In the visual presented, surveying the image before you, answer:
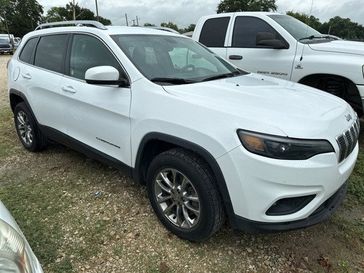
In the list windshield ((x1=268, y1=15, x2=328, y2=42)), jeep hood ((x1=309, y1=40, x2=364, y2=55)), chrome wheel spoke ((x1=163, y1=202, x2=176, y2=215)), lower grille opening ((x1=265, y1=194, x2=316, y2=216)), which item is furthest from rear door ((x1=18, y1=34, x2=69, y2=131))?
jeep hood ((x1=309, y1=40, x2=364, y2=55))

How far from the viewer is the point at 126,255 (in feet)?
9.29

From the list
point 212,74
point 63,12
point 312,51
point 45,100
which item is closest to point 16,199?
point 45,100

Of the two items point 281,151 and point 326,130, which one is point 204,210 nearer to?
point 281,151

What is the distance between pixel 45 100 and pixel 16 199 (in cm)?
119

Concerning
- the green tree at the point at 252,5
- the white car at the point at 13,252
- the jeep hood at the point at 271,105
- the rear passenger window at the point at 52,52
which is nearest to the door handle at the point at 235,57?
the jeep hood at the point at 271,105

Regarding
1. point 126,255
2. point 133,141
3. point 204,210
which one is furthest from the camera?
point 133,141

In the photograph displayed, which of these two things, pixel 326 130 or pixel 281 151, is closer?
pixel 281 151

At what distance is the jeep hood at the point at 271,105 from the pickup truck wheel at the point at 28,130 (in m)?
2.52

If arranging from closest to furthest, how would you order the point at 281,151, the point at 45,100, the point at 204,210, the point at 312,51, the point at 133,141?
the point at 281,151
the point at 204,210
the point at 133,141
the point at 45,100
the point at 312,51

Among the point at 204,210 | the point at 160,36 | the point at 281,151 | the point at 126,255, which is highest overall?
the point at 160,36

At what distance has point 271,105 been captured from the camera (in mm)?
2604

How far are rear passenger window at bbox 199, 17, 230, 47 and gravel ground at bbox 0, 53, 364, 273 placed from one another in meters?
3.33

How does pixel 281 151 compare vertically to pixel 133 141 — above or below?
above

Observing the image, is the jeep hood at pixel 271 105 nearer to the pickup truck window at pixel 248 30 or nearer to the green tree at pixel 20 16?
the pickup truck window at pixel 248 30
